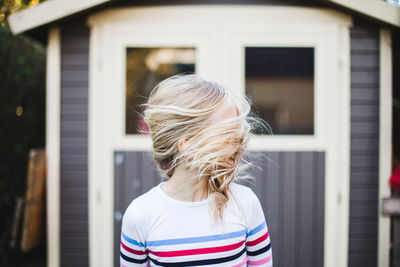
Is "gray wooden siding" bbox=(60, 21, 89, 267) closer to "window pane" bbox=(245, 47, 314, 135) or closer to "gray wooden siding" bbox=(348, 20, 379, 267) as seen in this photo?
"gray wooden siding" bbox=(348, 20, 379, 267)

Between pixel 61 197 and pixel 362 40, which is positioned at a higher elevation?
pixel 362 40

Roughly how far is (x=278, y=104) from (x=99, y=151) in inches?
374

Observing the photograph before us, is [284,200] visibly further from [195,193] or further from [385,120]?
[195,193]

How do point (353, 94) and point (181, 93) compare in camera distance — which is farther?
point (353, 94)

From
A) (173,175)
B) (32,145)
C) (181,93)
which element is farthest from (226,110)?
(32,145)

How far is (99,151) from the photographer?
296 cm

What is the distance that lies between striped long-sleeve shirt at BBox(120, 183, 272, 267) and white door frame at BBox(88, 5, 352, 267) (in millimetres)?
1900

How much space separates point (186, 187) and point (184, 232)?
0.14m

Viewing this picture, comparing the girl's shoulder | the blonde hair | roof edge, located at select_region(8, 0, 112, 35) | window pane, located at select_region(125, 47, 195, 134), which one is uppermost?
roof edge, located at select_region(8, 0, 112, 35)

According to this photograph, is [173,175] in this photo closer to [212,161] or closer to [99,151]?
[212,161]

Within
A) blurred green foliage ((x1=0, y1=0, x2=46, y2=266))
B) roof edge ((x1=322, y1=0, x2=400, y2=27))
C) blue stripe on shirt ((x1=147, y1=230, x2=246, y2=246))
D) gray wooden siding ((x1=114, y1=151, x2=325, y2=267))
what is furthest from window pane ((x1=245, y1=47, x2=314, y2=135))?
blue stripe on shirt ((x1=147, y1=230, x2=246, y2=246))

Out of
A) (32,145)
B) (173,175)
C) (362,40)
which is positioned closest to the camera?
(173,175)

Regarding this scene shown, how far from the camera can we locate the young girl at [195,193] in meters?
1.01

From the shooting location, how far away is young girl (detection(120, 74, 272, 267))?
101cm
